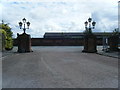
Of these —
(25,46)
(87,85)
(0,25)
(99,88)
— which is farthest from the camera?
(0,25)

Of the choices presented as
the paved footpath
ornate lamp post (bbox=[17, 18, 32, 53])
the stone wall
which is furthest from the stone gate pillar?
the stone wall

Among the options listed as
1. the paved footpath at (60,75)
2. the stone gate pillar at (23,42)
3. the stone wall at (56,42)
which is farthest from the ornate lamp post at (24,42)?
the stone wall at (56,42)

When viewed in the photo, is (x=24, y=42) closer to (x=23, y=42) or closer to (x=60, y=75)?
(x=23, y=42)

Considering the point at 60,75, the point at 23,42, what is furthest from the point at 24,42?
the point at 60,75

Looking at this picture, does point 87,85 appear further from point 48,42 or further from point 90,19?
point 48,42

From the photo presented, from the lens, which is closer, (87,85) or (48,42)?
(87,85)

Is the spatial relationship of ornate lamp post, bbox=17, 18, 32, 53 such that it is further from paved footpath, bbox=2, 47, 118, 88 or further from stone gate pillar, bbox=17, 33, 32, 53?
paved footpath, bbox=2, 47, 118, 88

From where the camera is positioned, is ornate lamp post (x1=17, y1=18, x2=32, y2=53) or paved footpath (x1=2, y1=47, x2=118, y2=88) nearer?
paved footpath (x1=2, y1=47, x2=118, y2=88)

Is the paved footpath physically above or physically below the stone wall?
below

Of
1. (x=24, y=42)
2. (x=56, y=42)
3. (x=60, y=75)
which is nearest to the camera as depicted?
(x=60, y=75)

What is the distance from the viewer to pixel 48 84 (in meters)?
8.18

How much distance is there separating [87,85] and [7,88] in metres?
2.81

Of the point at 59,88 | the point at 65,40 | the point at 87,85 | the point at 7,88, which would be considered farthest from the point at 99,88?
the point at 65,40

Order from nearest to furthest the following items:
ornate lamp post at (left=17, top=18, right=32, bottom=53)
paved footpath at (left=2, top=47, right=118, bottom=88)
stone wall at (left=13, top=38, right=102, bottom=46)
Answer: paved footpath at (left=2, top=47, right=118, bottom=88) < ornate lamp post at (left=17, top=18, right=32, bottom=53) < stone wall at (left=13, top=38, right=102, bottom=46)
